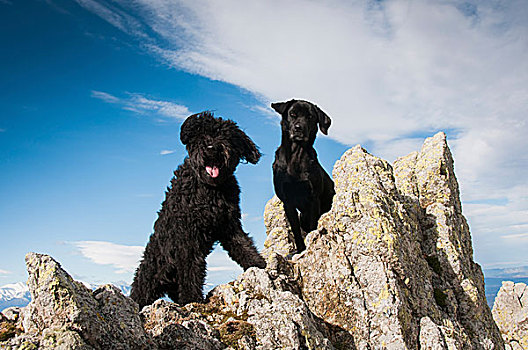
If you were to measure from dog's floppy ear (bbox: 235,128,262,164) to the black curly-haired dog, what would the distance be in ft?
0.06

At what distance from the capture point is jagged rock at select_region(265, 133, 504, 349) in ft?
17.9

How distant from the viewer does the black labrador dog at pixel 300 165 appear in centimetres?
781

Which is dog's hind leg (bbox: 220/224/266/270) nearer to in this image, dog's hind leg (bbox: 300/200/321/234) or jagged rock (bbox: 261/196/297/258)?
dog's hind leg (bbox: 300/200/321/234)

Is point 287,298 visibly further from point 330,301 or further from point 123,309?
point 123,309

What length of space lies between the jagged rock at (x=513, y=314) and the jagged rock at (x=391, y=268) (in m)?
9.34

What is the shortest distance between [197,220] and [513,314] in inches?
635

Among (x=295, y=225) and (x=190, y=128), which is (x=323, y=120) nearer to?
(x=295, y=225)

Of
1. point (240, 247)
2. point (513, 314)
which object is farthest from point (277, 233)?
point (513, 314)

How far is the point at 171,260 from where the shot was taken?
6.26m

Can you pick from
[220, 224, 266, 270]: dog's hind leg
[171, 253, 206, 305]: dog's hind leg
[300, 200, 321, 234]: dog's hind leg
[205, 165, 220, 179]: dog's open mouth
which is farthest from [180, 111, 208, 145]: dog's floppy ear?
[300, 200, 321, 234]: dog's hind leg

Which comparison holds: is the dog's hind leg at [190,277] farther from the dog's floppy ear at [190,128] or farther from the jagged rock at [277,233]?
the jagged rock at [277,233]

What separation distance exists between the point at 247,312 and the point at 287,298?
0.55 meters

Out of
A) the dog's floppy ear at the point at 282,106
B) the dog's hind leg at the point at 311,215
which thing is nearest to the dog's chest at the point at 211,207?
the dog's hind leg at the point at 311,215

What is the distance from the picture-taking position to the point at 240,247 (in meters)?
6.27
